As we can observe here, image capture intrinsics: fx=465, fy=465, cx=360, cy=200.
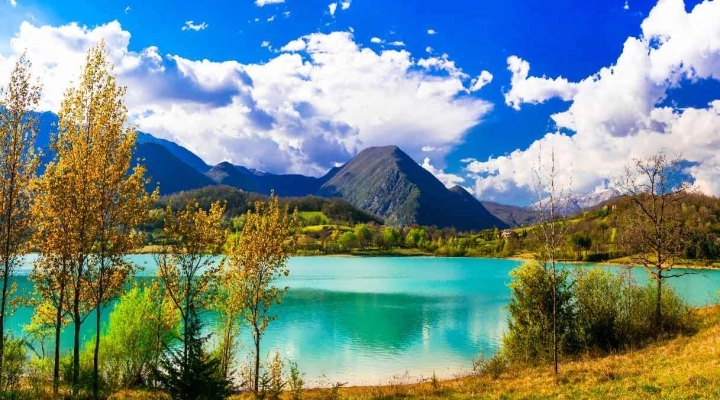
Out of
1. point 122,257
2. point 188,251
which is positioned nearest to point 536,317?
point 188,251

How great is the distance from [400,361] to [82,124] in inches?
1378

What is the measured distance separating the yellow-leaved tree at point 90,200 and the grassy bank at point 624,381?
24.6ft

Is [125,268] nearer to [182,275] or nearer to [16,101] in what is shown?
[182,275]

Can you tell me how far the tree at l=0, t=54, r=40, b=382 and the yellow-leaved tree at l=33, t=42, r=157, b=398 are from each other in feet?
3.09

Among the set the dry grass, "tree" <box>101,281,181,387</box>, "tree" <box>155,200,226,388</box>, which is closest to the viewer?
the dry grass

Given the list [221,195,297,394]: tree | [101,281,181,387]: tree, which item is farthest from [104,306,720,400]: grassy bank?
[101,281,181,387]: tree

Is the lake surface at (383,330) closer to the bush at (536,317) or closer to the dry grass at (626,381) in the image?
the bush at (536,317)

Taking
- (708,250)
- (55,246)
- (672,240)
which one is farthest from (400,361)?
(708,250)

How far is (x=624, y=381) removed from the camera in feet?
69.4

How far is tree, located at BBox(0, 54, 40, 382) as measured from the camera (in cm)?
2155

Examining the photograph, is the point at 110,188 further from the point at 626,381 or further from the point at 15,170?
the point at 626,381

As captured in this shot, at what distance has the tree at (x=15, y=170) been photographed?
2155cm

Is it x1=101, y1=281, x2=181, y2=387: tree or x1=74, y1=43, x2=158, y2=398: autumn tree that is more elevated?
x1=74, y1=43, x2=158, y2=398: autumn tree

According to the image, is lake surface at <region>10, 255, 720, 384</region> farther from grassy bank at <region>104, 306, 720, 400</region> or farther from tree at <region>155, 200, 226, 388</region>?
grassy bank at <region>104, 306, 720, 400</region>
